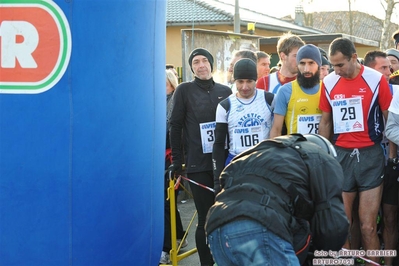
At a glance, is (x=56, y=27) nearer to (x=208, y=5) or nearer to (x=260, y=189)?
(x=260, y=189)

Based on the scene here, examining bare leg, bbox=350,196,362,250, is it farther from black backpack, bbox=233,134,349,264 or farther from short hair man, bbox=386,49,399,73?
black backpack, bbox=233,134,349,264

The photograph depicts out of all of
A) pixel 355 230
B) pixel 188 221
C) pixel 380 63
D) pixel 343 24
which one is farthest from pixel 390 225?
pixel 343 24

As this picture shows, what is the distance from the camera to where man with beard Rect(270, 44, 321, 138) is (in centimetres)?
616

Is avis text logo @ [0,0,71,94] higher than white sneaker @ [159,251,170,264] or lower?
higher

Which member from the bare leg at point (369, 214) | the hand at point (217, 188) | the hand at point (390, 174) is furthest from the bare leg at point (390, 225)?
the hand at point (217, 188)

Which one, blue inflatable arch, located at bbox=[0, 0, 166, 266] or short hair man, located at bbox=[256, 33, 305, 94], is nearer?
blue inflatable arch, located at bbox=[0, 0, 166, 266]

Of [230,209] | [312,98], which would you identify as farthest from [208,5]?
[230,209]

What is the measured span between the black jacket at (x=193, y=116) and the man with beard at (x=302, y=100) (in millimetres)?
742

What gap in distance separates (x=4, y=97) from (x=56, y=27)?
58 cm

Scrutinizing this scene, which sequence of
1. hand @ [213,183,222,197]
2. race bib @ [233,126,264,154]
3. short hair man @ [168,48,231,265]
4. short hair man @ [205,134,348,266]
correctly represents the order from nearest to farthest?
short hair man @ [205,134,348,266]
hand @ [213,183,222,197]
race bib @ [233,126,264,154]
short hair man @ [168,48,231,265]

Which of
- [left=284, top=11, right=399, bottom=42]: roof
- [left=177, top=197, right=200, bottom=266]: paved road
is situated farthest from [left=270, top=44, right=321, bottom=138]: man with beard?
[left=284, top=11, right=399, bottom=42]: roof

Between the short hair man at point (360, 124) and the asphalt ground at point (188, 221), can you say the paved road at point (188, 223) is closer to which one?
the asphalt ground at point (188, 221)

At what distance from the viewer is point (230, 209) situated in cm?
354

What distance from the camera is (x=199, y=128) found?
21.8 feet
